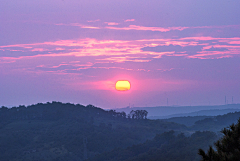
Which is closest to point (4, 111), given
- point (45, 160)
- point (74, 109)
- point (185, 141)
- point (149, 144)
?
point (74, 109)

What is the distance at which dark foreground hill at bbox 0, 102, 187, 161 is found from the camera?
408 ft

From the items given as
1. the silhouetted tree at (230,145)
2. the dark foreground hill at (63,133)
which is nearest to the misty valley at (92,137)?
the dark foreground hill at (63,133)

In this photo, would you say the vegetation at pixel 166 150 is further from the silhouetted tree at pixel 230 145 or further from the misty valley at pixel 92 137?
the silhouetted tree at pixel 230 145

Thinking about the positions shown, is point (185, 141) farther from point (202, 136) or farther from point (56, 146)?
point (56, 146)

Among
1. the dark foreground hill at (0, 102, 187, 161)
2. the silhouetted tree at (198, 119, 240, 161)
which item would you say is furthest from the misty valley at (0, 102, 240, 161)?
the silhouetted tree at (198, 119, 240, 161)

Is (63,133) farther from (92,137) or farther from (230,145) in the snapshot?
(230,145)

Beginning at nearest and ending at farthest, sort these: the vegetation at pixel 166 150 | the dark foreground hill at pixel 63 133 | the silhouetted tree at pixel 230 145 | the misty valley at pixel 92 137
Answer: the silhouetted tree at pixel 230 145 < the vegetation at pixel 166 150 < the misty valley at pixel 92 137 < the dark foreground hill at pixel 63 133

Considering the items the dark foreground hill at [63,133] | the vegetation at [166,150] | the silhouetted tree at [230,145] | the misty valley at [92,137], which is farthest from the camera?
the dark foreground hill at [63,133]

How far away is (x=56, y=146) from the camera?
129750 mm

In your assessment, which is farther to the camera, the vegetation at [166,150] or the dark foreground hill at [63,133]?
the dark foreground hill at [63,133]

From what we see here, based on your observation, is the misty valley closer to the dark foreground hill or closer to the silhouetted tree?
the dark foreground hill

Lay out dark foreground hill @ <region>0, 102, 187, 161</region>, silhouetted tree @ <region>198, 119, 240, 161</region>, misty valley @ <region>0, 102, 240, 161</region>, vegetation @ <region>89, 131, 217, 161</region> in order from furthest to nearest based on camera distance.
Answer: dark foreground hill @ <region>0, 102, 187, 161</region>
misty valley @ <region>0, 102, 240, 161</region>
vegetation @ <region>89, 131, 217, 161</region>
silhouetted tree @ <region>198, 119, 240, 161</region>

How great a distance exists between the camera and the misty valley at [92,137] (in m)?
107

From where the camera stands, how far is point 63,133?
14838 centimetres
